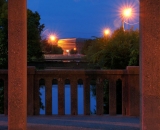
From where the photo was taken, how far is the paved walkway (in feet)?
24.3

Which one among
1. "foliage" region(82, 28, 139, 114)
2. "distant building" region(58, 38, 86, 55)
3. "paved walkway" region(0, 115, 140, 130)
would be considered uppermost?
"distant building" region(58, 38, 86, 55)

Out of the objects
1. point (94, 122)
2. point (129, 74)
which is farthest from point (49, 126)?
point (129, 74)

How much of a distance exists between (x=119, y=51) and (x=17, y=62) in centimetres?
894

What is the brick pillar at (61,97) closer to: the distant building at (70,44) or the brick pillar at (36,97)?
the brick pillar at (36,97)

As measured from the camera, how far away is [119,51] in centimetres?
1485

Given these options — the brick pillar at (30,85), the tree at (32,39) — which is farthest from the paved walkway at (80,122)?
the tree at (32,39)

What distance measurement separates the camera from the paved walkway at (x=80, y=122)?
24.3 feet

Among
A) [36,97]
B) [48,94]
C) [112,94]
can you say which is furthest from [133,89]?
[36,97]

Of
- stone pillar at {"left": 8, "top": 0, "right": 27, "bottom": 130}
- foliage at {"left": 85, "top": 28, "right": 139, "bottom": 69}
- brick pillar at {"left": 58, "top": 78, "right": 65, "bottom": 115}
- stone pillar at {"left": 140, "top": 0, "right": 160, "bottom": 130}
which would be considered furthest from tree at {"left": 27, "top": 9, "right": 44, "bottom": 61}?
stone pillar at {"left": 140, "top": 0, "right": 160, "bottom": 130}

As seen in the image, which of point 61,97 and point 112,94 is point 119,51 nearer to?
point 112,94

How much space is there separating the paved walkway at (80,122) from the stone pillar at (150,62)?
1.45 meters

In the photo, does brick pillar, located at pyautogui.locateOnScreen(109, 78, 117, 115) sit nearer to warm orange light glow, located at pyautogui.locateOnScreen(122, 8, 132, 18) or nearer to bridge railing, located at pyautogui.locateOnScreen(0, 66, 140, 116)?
bridge railing, located at pyautogui.locateOnScreen(0, 66, 140, 116)

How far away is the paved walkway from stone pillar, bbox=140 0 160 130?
145 centimetres

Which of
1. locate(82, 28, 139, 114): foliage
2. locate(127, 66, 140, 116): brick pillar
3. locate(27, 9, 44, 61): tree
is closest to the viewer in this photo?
locate(127, 66, 140, 116): brick pillar
